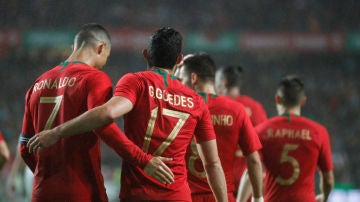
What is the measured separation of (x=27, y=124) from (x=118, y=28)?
2020 cm

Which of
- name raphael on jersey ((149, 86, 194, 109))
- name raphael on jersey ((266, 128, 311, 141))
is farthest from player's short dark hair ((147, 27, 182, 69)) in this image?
name raphael on jersey ((266, 128, 311, 141))

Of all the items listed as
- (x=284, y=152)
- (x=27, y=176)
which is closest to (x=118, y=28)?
(x=27, y=176)

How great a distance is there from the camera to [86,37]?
4.05m

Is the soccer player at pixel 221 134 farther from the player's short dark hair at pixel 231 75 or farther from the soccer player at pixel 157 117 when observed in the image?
the player's short dark hair at pixel 231 75

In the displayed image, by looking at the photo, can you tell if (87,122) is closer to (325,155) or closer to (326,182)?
(325,155)

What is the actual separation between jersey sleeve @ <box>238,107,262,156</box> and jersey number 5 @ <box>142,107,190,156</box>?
1307 millimetres

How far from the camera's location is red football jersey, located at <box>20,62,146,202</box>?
3.52m

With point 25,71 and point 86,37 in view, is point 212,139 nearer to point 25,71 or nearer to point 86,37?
point 86,37

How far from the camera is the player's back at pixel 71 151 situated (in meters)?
3.52

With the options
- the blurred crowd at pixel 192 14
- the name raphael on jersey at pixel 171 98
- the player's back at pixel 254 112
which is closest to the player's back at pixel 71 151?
the name raphael on jersey at pixel 171 98

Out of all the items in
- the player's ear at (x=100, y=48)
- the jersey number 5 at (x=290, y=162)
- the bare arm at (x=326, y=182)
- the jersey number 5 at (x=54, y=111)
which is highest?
the player's ear at (x=100, y=48)

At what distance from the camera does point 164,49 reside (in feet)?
12.0

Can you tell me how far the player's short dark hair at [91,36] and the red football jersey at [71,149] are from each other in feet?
1.34

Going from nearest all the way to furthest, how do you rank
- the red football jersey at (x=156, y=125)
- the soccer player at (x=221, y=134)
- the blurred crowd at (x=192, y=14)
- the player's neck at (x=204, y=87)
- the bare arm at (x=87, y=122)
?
the bare arm at (x=87, y=122) < the red football jersey at (x=156, y=125) < the soccer player at (x=221, y=134) < the player's neck at (x=204, y=87) < the blurred crowd at (x=192, y=14)
